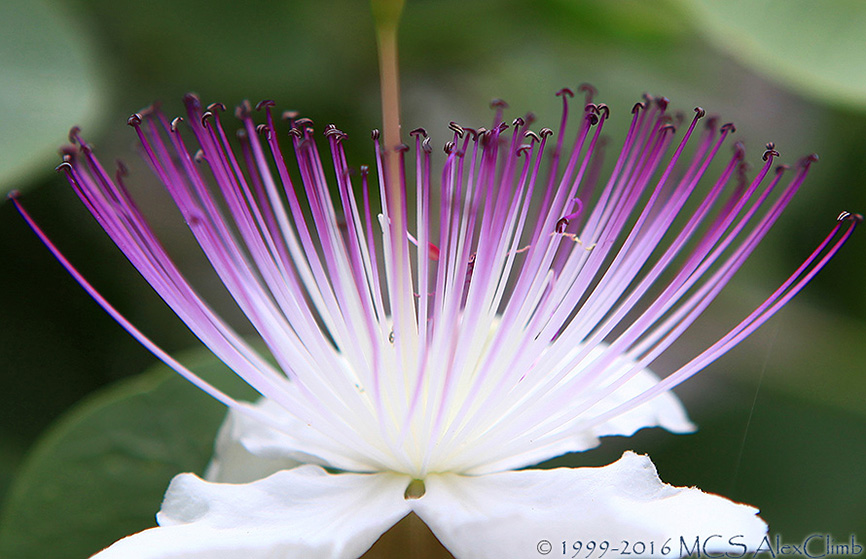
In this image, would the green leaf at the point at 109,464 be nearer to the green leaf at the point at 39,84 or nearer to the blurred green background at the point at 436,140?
the blurred green background at the point at 436,140

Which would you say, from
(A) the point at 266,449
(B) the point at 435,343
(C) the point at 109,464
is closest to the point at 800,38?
(B) the point at 435,343

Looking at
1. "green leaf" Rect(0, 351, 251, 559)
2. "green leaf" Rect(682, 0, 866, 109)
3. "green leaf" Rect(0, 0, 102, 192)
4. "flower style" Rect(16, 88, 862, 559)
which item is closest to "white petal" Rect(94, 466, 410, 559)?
"flower style" Rect(16, 88, 862, 559)

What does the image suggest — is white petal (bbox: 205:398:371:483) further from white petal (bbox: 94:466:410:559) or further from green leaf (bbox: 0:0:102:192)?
green leaf (bbox: 0:0:102:192)

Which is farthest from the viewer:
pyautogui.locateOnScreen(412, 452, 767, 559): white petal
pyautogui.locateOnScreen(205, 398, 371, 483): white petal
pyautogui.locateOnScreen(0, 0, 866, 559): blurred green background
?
pyautogui.locateOnScreen(0, 0, 866, 559): blurred green background

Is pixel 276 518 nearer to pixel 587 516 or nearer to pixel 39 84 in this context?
pixel 587 516

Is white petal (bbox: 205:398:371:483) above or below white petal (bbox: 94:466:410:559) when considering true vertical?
below

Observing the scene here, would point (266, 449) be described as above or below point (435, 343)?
below
